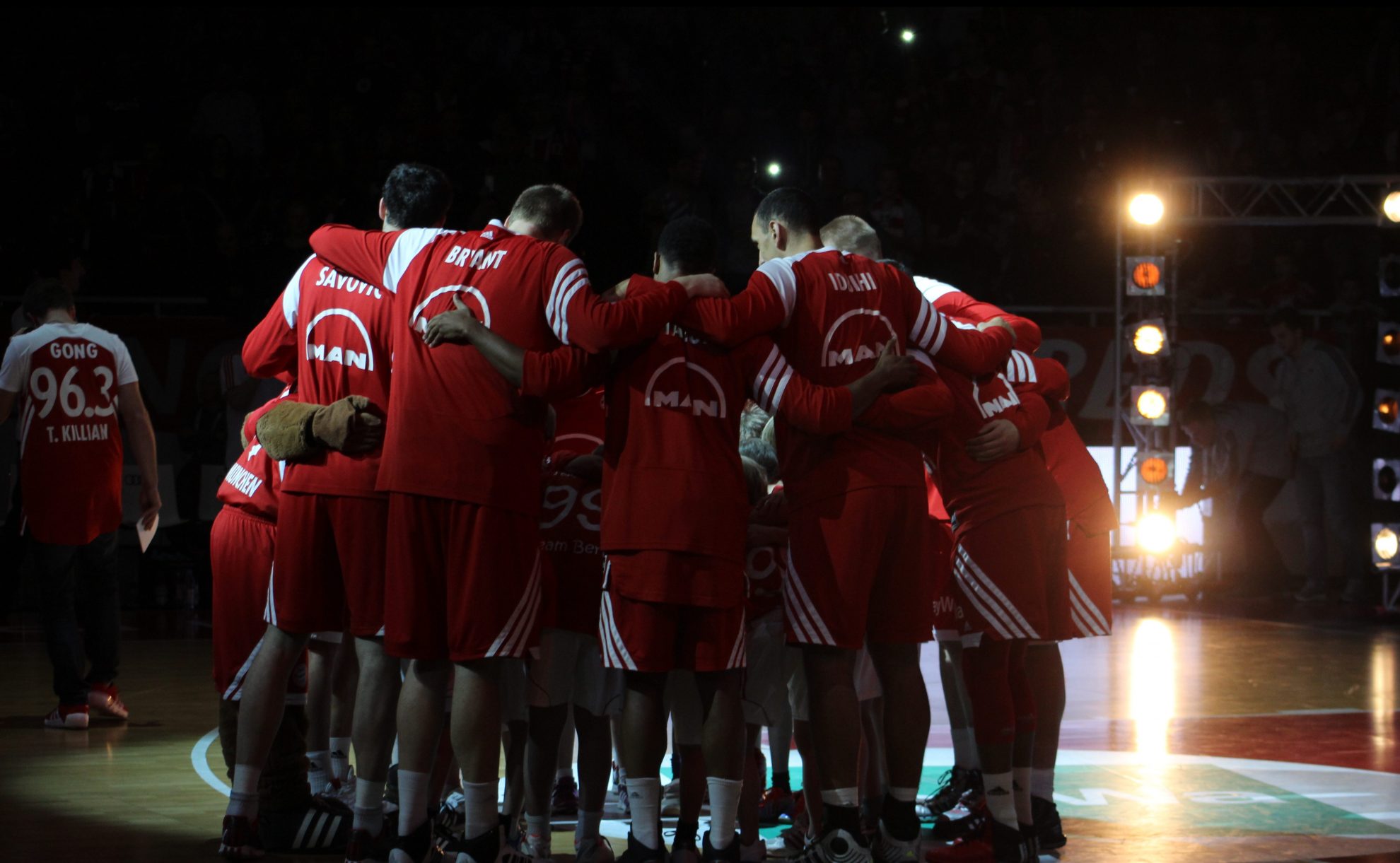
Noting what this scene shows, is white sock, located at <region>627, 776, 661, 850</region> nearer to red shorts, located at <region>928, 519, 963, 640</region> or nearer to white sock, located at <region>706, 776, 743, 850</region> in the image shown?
white sock, located at <region>706, 776, 743, 850</region>

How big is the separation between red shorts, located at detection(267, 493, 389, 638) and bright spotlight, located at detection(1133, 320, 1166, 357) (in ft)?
29.6

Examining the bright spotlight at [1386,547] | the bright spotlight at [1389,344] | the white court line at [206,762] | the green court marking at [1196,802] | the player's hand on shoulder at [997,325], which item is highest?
the bright spotlight at [1389,344]

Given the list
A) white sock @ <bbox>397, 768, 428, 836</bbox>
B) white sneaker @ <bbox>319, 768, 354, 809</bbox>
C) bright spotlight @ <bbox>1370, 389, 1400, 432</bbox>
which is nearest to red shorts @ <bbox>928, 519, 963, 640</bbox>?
white sock @ <bbox>397, 768, 428, 836</bbox>

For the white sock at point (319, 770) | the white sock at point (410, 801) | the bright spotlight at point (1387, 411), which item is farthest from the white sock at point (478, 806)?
the bright spotlight at point (1387, 411)

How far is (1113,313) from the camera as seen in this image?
43.2 ft

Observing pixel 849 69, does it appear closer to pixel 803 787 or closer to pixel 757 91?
pixel 757 91

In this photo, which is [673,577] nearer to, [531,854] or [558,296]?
[558,296]

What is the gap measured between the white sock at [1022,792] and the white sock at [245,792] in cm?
240

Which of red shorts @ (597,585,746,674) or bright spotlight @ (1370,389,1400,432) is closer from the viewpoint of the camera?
red shorts @ (597,585,746,674)

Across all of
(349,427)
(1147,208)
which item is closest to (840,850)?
(349,427)

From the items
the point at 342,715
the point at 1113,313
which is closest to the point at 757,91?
the point at 1113,313

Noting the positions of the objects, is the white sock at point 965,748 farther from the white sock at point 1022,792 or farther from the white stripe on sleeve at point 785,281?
the white stripe on sleeve at point 785,281

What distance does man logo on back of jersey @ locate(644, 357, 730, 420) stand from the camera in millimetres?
4395

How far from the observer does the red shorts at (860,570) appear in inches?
176
